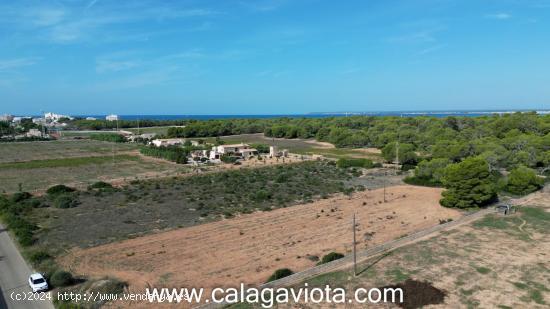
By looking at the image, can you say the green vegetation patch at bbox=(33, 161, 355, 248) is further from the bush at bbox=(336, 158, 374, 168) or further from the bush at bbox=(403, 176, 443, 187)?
the bush at bbox=(403, 176, 443, 187)

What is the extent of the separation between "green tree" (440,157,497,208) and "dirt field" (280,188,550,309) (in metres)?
6.13

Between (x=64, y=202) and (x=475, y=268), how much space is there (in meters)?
34.4

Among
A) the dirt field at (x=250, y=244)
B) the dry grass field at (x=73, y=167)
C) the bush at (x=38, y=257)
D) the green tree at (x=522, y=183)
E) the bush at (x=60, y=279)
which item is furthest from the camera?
the dry grass field at (x=73, y=167)

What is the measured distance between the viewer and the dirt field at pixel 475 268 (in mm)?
18009

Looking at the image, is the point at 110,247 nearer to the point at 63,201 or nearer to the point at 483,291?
the point at 63,201

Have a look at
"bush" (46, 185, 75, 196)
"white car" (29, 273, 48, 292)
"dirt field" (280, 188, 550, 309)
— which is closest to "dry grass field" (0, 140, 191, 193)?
"bush" (46, 185, 75, 196)

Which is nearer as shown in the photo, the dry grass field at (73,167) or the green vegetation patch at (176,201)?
the green vegetation patch at (176,201)

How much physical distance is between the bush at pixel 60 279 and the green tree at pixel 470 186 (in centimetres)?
3103

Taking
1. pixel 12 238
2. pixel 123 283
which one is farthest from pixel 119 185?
pixel 123 283

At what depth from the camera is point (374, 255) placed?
914 inches

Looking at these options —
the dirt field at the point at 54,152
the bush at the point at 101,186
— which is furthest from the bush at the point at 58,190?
the dirt field at the point at 54,152

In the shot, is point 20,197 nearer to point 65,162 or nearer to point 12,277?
point 12,277

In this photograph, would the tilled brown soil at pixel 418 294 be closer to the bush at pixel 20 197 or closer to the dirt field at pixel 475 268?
the dirt field at pixel 475 268

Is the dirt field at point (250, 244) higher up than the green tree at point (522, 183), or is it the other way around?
the green tree at point (522, 183)
